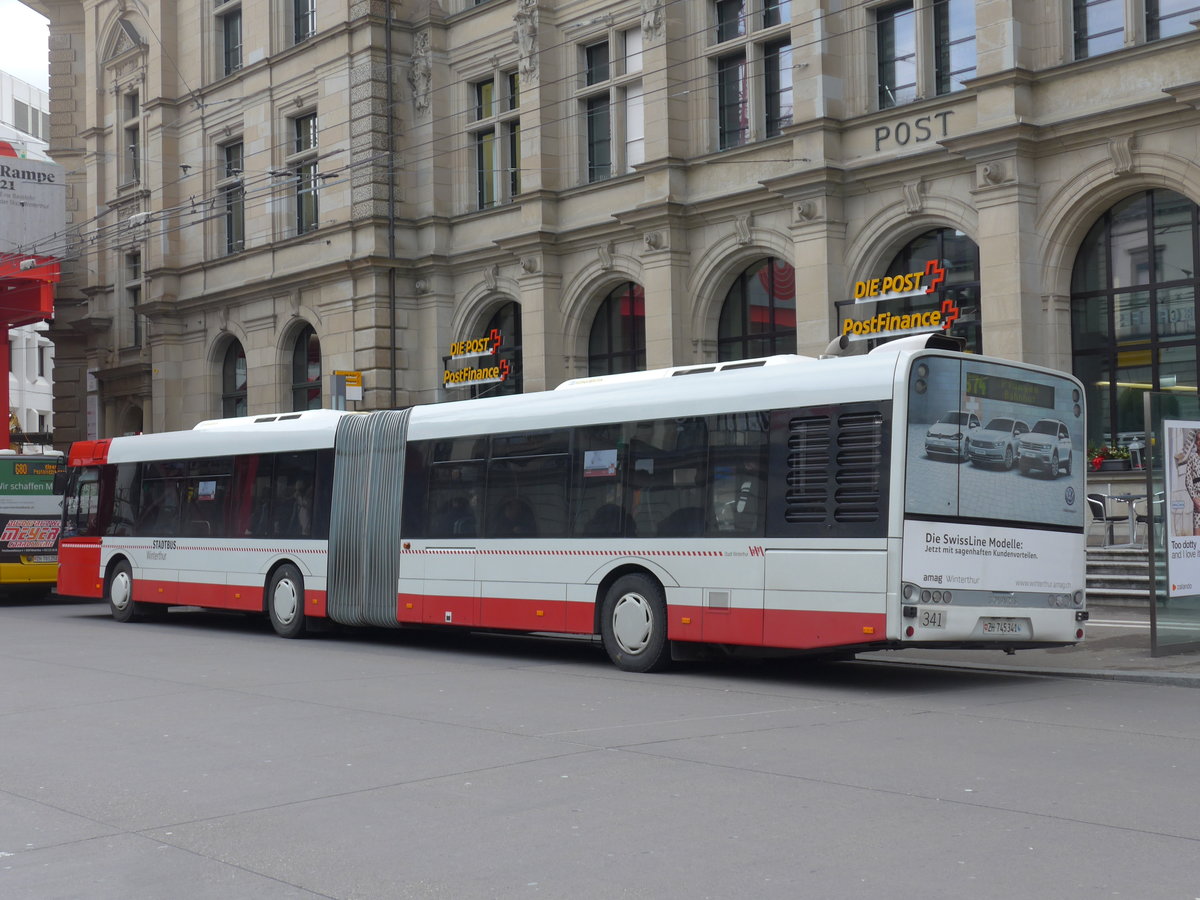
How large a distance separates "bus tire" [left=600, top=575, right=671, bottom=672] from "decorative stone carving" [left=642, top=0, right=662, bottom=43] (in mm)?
16430

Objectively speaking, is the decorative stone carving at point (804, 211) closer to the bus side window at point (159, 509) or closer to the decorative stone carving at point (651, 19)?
the decorative stone carving at point (651, 19)

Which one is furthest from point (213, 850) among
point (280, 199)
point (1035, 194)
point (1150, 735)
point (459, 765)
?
point (280, 199)

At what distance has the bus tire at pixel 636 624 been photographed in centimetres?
1428

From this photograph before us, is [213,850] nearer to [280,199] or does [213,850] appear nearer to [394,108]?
[394,108]

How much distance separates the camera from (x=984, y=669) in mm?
14547

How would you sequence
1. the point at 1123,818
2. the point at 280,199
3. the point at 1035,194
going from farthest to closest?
1. the point at 280,199
2. the point at 1035,194
3. the point at 1123,818

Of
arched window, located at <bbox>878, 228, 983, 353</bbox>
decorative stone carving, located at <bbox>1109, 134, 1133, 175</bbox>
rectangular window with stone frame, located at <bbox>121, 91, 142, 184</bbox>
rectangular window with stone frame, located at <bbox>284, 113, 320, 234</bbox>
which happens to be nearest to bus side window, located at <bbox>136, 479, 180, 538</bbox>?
arched window, located at <bbox>878, 228, 983, 353</bbox>

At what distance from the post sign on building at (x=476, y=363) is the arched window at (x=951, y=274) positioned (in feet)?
33.3

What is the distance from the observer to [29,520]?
27312 millimetres

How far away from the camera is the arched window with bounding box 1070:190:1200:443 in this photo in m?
21.8

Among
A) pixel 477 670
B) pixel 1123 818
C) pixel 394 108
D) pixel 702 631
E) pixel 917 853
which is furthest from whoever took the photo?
pixel 394 108

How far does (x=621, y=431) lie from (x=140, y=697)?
5.23 meters

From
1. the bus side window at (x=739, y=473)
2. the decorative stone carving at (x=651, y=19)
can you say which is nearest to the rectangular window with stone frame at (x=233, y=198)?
the decorative stone carving at (x=651, y=19)

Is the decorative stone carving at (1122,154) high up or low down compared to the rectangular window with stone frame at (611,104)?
down
